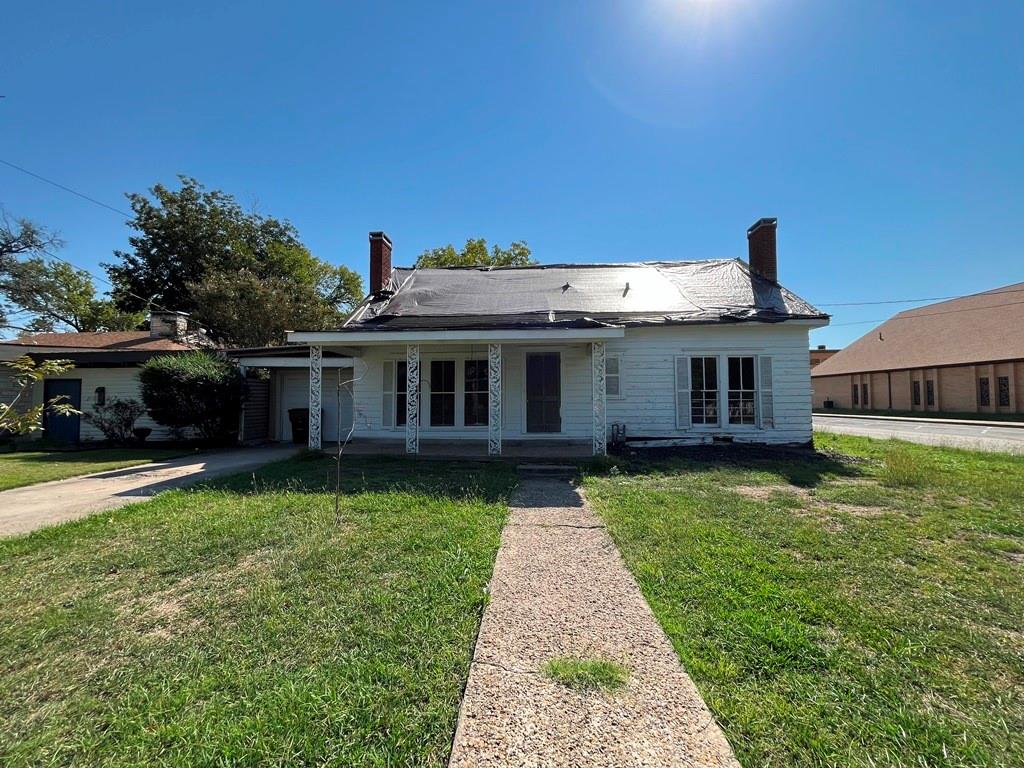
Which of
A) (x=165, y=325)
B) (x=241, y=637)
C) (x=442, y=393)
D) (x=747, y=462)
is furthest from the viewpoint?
(x=165, y=325)

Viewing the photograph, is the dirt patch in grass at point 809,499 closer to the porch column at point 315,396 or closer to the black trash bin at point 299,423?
the porch column at point 315,396

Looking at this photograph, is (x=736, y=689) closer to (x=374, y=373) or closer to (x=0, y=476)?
(x=374, y=373)

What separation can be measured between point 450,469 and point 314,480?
2.40 meters

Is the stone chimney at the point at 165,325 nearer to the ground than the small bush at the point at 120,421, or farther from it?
farther from it

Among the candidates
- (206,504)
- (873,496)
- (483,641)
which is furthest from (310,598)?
(873,496)

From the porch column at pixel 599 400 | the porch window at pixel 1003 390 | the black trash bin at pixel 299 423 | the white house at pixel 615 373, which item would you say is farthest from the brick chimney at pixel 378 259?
the porch window at pixel 1003 390

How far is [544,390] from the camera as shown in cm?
1188

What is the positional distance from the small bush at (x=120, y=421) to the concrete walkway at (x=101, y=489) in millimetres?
4020

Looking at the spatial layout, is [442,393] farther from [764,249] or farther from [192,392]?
[764,249]

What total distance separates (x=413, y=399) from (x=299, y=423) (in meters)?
5.94

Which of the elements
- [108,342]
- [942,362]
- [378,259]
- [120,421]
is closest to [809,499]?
[378,259]

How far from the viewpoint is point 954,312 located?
100 ft

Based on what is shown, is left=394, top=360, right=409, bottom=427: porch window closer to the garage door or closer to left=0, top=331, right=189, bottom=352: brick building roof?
the garage door

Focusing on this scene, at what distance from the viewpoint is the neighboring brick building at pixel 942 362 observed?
2414cm
